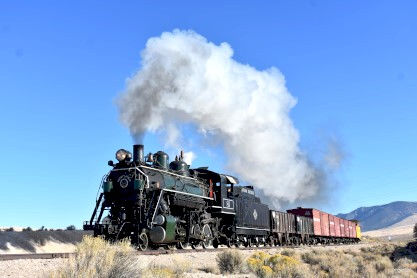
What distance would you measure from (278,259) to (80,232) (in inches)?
658

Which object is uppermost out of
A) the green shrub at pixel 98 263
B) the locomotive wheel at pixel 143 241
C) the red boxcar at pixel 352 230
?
the red boxcar at pixel 352 230

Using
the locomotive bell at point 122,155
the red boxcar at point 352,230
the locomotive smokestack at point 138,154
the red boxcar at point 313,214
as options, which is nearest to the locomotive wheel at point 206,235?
the locomotive smokestack at point 138,154

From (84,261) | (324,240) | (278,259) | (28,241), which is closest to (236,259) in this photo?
(278,259)

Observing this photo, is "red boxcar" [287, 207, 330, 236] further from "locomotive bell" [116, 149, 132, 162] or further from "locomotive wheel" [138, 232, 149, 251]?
"locomotive wheel" [138, 232, 149, 251]

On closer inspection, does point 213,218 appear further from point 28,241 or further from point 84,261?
point 84,261

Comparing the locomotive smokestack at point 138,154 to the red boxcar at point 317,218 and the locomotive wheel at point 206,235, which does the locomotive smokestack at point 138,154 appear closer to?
the locomotive wheel at point 206,235

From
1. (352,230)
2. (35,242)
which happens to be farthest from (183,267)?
(352,230)

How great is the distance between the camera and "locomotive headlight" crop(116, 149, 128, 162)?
19375 millimetres

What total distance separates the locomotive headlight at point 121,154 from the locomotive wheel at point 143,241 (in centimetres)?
348

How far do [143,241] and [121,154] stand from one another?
390 cm

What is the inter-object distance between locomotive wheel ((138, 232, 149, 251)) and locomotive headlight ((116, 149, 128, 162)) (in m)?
3.48

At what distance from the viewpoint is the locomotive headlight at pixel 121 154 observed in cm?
1938

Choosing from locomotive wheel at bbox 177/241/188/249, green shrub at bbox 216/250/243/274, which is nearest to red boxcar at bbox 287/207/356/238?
locomotive wheel at bbox 177/241/188/249

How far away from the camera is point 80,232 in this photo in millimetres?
29156
